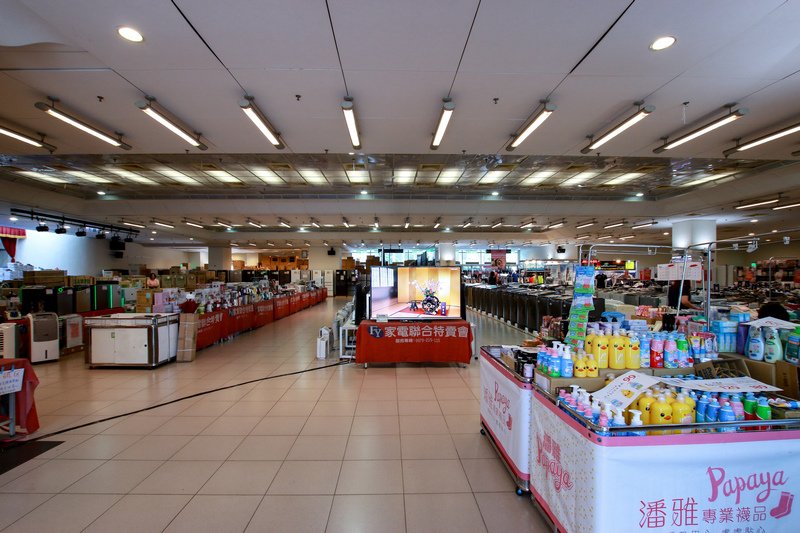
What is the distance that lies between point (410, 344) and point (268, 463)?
3589 mm

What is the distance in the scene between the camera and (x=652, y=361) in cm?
275

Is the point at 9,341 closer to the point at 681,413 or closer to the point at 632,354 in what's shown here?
the point at 632,354

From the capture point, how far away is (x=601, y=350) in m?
2.71

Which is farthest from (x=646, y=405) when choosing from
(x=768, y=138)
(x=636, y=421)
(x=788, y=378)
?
→ (x=768, y=138)

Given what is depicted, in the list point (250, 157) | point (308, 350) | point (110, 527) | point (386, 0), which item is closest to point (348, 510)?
point (110, 527)

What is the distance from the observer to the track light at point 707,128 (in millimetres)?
5555

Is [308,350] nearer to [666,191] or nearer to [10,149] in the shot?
[10,149]

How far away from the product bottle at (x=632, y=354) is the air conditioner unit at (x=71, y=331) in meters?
10.4

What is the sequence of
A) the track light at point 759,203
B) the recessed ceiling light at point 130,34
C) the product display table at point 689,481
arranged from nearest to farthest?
1. the product display table at point 689,481
2. the recessed ceiling light at point 130,34
3. the track light at point 759,203

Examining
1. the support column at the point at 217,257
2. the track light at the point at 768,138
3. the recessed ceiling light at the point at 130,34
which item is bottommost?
the support column at the point at 217,257

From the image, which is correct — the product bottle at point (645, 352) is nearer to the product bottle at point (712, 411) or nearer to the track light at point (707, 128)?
the product bottle at point (712, 411)

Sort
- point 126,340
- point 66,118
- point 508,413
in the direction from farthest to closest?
point 126,340
point 66,118
point 508,413

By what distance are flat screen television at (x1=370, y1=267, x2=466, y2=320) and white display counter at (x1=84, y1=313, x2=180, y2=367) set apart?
404cm

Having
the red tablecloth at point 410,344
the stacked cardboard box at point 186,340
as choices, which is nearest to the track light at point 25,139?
A: the stacked cardboard box at point 186,340
